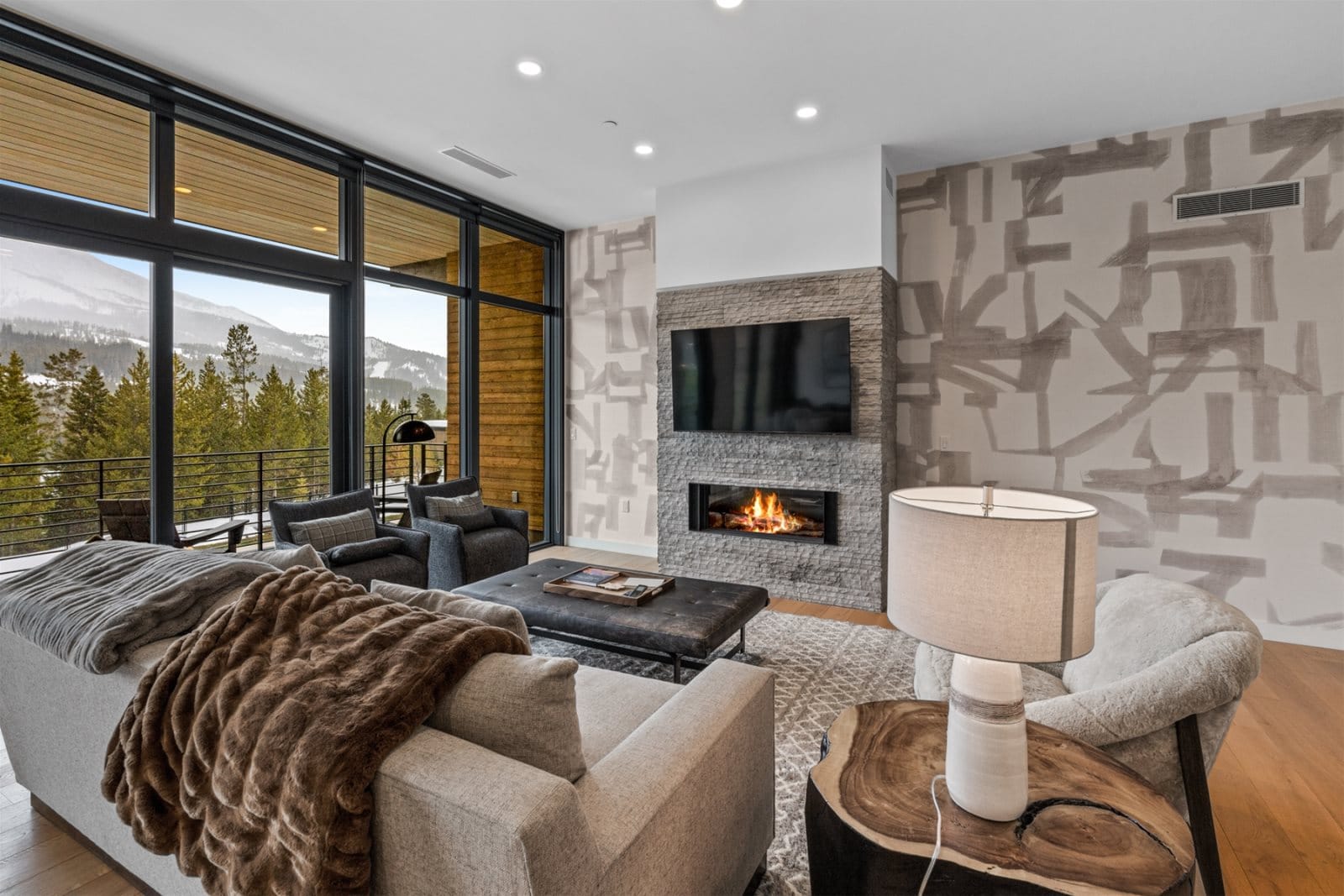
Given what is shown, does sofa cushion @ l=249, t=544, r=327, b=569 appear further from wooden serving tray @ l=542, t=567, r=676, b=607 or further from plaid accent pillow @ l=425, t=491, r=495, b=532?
plaid accent pillow @ l=425, t=491, r=495, b=532

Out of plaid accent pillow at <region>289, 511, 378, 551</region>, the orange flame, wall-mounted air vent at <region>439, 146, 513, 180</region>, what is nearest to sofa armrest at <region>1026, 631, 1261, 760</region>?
the orange flame

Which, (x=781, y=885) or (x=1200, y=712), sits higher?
(x=1200, y=712)

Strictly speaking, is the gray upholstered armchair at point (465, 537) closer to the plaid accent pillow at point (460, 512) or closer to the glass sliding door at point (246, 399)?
the plaid accent pillow at point (460, 512)

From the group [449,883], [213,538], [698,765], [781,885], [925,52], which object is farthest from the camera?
[213,538]

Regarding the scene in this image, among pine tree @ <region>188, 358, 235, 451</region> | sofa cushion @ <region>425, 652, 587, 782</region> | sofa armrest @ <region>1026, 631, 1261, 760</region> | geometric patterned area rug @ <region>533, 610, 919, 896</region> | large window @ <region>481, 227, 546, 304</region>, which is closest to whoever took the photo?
sofa cushion @ <region>425, 652, 587, 782</region>

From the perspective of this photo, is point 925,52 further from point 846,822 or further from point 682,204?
point 846,822

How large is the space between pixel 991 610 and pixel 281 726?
1.16 meters

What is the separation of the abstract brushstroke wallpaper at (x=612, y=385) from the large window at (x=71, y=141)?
10.8 feet

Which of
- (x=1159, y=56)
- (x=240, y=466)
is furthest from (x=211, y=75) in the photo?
(x=1159, y=56)

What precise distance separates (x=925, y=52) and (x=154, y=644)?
371 centimetres

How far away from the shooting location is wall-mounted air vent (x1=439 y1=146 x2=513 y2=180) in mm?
4234

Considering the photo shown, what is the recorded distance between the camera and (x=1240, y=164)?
3.66 meters

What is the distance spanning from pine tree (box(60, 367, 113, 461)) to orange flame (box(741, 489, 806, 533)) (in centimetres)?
379

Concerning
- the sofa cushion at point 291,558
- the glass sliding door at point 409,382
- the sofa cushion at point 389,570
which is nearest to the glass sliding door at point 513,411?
the glass sliding door at point 409,382
